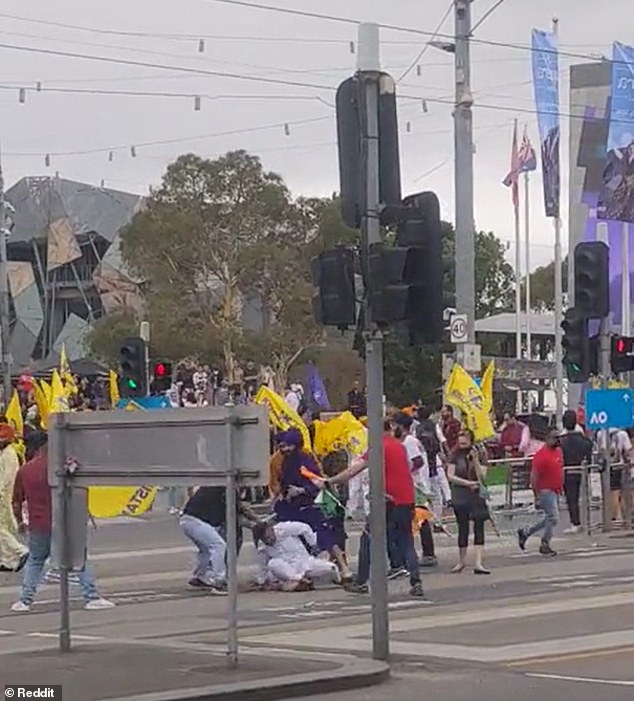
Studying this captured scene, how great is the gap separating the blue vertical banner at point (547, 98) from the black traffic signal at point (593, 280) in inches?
631

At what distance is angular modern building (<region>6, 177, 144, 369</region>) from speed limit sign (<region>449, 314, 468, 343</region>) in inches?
2387

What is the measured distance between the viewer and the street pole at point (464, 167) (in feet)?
91.0

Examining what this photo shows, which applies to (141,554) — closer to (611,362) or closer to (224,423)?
(611,362)

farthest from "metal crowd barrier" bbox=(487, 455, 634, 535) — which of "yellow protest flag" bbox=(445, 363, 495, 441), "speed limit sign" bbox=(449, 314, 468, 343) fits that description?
"speed limit sign" bbox=(449, 314, 468, 343)

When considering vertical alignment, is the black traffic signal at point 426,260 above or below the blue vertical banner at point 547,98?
below

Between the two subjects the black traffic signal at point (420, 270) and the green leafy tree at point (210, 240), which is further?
the green leafy tree at point (210, 240)

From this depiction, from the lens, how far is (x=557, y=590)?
17516 millimetres

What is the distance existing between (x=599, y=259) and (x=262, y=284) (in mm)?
37264

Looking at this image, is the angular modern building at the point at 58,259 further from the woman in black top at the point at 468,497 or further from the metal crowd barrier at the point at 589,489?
the woman in black top at the point at 468,497

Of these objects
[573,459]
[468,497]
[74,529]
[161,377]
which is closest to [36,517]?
[74,529]

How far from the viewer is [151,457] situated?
1195cm

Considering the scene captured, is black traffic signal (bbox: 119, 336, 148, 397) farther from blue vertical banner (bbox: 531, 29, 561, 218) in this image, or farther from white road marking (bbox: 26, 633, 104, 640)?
white road marking (bbox: 26, 633, 104, 640)

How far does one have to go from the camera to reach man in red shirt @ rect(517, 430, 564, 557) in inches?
845

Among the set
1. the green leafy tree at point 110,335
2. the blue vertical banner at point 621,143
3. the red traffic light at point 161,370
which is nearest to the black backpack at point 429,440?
the red traffic light at point 161,370
